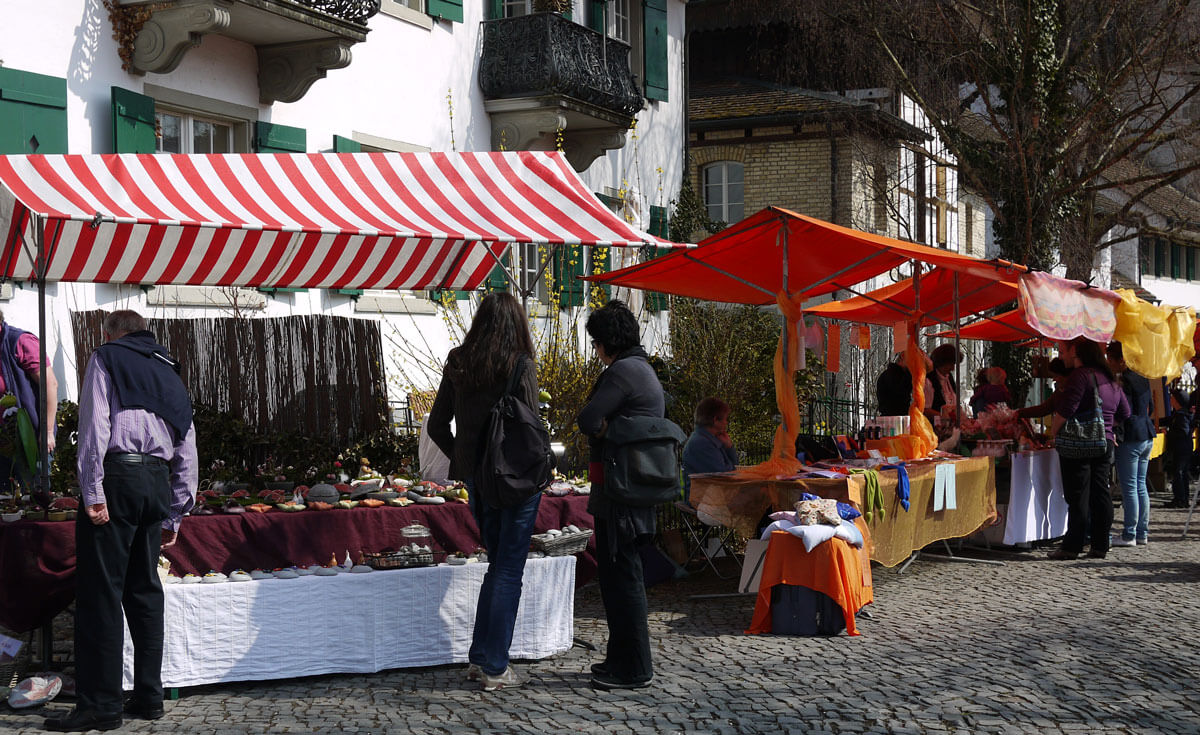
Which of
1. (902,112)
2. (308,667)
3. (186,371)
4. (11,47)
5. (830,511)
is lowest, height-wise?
(308,667)

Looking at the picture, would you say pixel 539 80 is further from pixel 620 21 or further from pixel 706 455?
pixel 706 455

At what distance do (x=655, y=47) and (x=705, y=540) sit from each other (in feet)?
33.5

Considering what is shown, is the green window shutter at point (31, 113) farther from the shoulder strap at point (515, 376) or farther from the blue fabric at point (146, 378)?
the shoulder strap at point (515, 376)

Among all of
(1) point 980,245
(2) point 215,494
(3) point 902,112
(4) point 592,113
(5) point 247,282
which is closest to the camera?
(2) point 215,494

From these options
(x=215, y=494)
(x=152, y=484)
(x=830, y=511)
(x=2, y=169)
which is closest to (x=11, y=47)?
(x=2, y=169)

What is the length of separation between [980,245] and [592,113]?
68.3 ft

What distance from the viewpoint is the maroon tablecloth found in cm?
587

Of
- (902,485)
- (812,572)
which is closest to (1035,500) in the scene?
(902,485)

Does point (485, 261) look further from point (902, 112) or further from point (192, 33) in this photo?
point (902, 112)

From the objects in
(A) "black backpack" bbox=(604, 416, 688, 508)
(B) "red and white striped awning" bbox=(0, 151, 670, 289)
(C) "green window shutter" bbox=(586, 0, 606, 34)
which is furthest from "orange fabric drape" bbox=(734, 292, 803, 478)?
(C) "green window shutter" bbox=(586, 0, 606, 34)

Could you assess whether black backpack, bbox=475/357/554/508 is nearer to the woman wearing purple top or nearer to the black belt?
the black belt

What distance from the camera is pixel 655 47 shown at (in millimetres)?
18328

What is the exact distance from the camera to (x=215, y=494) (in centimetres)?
698

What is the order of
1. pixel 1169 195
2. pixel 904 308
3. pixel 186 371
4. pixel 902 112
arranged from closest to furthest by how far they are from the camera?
pixel 186 371
pixel 904 308
pixel 902 112
pixel 1169 195
